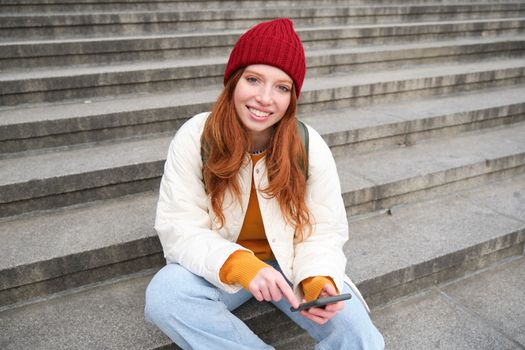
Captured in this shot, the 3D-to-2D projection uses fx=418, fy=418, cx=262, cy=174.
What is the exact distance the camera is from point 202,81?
3.72 meters

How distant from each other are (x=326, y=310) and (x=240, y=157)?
66cm

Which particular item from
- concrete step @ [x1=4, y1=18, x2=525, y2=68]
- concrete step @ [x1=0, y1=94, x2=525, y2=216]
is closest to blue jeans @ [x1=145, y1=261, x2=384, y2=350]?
concrete step @ [x1=0, y1=94, x2=525, y2=216]

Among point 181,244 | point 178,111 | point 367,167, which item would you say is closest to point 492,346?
point 367,167

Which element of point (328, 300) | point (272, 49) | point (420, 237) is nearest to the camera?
point (328, 300)

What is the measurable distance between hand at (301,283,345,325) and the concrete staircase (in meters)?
0.49

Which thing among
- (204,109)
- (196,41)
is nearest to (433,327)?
(204,109)

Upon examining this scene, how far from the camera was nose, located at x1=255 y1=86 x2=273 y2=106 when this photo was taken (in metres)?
1.57

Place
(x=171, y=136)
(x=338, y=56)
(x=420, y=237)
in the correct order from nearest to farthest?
1. (x=420, y=237)
2. (x=171, y=136)
3. (x=338, y=56)

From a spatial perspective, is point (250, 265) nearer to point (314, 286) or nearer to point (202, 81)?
point (314, 286)

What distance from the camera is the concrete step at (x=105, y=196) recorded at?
207 centimetres

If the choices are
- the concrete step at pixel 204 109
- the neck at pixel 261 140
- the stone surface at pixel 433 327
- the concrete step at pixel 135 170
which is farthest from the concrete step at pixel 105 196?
the neck at pixel 261 140

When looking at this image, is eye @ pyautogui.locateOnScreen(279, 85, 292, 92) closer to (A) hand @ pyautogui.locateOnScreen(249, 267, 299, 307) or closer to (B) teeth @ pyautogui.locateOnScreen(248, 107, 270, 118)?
(B) teeth @ pyautogui.locateOnScreen(248, 107, 270, 118)

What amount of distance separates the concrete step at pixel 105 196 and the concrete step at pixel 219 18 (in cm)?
179

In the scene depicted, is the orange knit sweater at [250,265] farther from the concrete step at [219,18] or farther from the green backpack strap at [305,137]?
the concrete step at [219,18]
